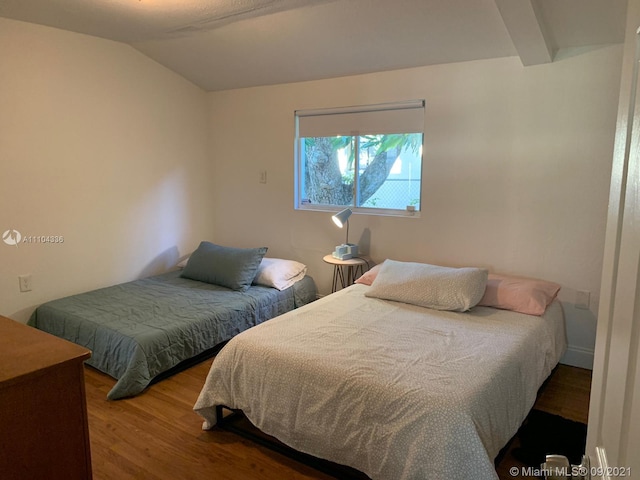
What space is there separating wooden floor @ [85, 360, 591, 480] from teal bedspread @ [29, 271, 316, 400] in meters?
0.14

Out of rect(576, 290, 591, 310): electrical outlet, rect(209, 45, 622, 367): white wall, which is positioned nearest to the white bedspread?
rect(576, 290, 591, 310): electrical outlet

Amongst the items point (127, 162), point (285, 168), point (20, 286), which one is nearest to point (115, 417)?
point (20, 286)

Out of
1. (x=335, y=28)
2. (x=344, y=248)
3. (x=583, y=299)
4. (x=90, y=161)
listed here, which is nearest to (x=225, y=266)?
(x=344, y=248)

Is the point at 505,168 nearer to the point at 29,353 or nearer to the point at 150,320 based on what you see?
the point at 150,320

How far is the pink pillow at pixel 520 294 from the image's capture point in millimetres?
2654

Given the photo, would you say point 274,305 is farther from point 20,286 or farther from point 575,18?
point 575,18

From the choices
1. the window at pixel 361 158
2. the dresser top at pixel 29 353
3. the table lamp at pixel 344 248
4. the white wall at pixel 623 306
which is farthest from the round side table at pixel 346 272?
the white wall at pixel 623 306

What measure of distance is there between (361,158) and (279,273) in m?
1.19

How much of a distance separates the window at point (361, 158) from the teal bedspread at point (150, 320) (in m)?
0.90

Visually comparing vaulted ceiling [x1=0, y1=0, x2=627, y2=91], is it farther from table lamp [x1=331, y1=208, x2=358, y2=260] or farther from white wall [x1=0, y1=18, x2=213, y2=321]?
table lamp [x1=331, y1=208, x2=358, y2=260]

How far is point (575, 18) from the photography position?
2.37 metres

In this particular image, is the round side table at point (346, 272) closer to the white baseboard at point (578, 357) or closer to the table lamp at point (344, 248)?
the table lamp at point (344, 248)

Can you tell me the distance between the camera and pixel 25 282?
10.4ft

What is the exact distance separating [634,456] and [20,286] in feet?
11.9
